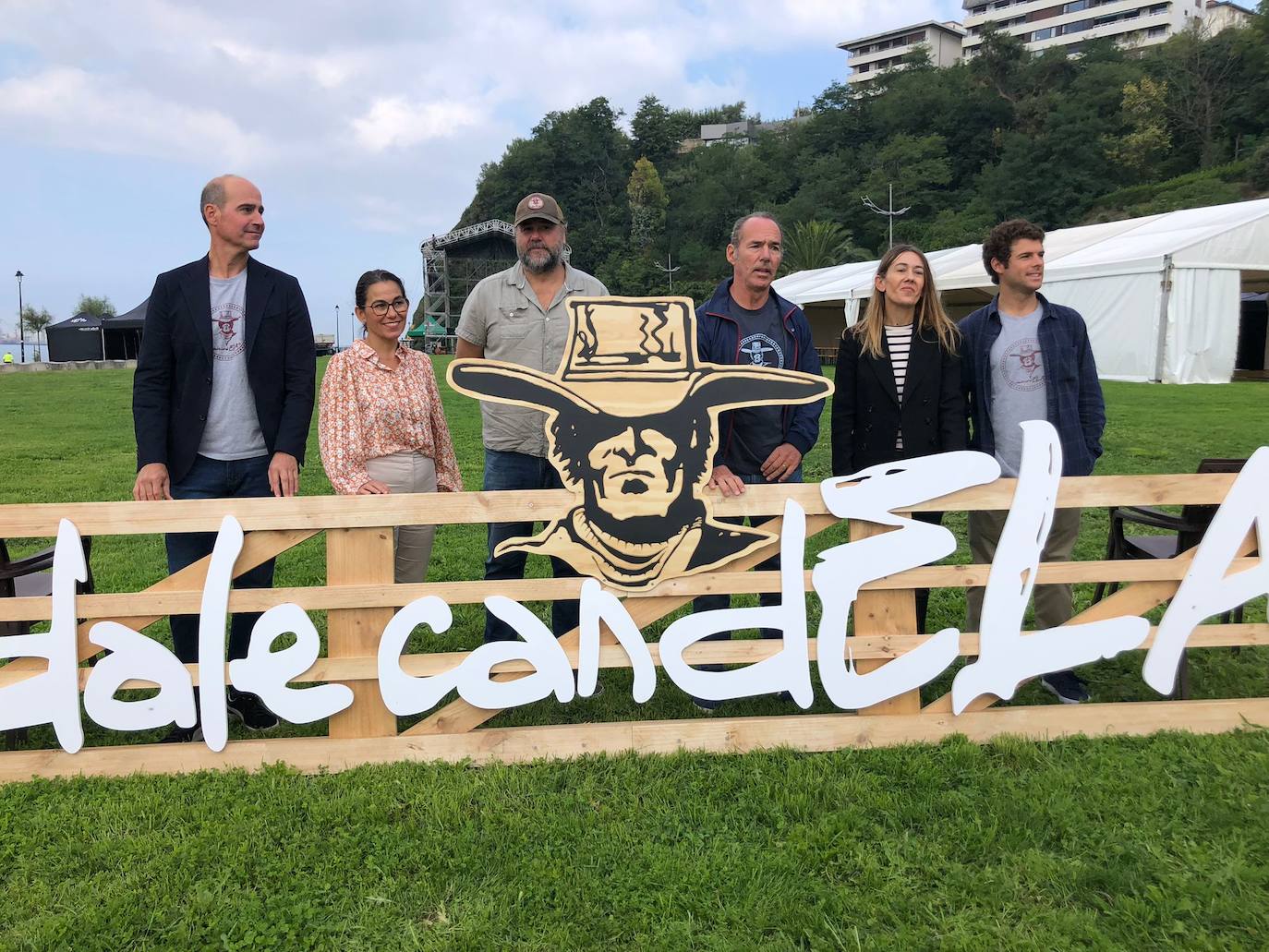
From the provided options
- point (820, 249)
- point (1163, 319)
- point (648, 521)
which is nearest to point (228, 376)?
point (648, 521)

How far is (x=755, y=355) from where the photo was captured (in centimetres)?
338

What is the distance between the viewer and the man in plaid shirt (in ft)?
11.2

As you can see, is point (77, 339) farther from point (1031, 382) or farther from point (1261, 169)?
point (1261, 169)

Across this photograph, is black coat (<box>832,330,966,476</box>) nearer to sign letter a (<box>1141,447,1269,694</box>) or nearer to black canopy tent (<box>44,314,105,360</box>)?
sign letter a (<box>1141,447,1269,694</box>)

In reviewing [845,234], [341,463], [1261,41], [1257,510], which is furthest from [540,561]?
[1261,41]

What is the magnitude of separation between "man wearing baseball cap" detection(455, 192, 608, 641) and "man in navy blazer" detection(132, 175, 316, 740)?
768 mm

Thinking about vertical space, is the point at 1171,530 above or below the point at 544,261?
below

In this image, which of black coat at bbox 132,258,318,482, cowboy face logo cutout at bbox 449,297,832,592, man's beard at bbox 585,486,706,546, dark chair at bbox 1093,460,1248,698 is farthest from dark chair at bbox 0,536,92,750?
dark chair at bbox 1093,460,1248,698

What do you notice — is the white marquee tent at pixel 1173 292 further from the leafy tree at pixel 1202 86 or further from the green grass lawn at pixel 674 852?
the leafy tree at pixel 1202 86

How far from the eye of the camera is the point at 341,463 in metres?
3.16

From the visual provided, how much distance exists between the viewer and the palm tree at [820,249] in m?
62.6

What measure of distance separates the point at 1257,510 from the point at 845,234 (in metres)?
70.6

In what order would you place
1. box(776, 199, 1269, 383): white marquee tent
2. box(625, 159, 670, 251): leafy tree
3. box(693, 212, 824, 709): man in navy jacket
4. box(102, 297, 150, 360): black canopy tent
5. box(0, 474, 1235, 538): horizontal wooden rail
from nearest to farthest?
box(0, 474, 1235, 538): horizontal wooden rail < box(693, 212, 824, 709): man in navy jacket < box(776, 199, 1269, 383): white marquee tent < box(102, 297, 150, 360): black canopy tent < box(625, 159, 670, 251): leafy tree

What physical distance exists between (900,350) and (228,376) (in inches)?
109
